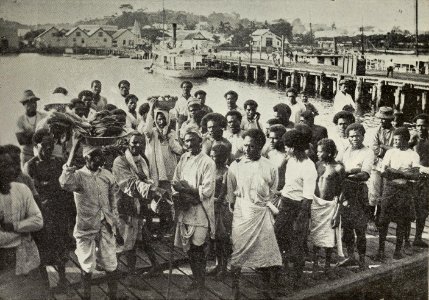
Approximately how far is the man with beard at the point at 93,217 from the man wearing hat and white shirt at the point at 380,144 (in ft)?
10.1

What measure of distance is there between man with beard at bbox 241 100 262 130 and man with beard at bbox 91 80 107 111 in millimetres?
1575

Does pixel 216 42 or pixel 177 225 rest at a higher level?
pixel 216 42

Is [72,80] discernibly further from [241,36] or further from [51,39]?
[241,36]

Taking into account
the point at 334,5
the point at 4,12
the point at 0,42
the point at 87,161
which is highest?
the point at 334,5

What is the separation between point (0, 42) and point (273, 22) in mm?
2918

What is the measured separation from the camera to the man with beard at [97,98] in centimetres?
495

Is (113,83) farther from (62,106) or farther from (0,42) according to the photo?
(0,42)

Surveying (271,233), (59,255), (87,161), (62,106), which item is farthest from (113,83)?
(271,233)

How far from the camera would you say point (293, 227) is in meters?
4.08

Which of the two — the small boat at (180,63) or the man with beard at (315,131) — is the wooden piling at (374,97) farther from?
the man with beard at (315,131)

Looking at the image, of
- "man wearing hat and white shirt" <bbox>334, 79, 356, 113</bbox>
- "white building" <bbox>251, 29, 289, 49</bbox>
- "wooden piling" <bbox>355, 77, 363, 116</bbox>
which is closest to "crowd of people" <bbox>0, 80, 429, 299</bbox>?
"white building" <bbox>251, 29, 289, 49</bbox>

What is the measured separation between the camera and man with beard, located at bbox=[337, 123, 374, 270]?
4.34 meters

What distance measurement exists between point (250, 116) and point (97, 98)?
5.64 feet

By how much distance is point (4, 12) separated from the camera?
3678 mm
